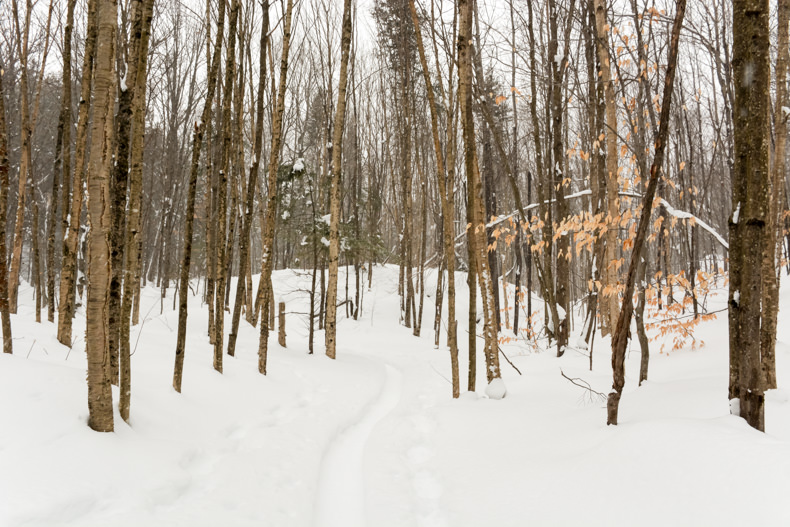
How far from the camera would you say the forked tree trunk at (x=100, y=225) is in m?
3.07

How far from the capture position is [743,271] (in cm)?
251

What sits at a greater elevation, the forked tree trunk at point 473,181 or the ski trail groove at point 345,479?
the forked tree trunk at point 473,181

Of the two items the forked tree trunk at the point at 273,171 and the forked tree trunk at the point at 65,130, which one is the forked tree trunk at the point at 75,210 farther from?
the forked tree trunk at the point at 273,171

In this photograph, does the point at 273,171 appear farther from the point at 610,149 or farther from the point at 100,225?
the point at 610,149

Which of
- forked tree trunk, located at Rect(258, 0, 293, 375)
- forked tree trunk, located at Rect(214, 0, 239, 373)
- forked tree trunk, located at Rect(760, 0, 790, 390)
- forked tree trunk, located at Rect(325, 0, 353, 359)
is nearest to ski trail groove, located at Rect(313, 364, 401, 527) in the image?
forked tree trunk, located at Rect(258, 0, 293, 375)

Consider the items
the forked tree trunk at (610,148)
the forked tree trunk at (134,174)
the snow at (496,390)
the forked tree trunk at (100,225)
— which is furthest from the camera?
the snow at (496,390)

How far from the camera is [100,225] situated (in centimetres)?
313

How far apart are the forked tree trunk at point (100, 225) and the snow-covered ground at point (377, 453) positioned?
22 cm

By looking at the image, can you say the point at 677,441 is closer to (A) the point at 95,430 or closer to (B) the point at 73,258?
(A) the point at 95,430

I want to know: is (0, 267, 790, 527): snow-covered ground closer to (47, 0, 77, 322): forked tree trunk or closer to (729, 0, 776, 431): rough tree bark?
(729, 0, 776, 431): rough tree bark

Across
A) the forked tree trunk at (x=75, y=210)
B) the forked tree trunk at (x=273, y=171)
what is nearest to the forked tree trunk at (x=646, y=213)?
the forked tree trunk at (x=273, y=171)

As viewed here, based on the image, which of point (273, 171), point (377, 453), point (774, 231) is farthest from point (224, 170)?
point (774, 231)

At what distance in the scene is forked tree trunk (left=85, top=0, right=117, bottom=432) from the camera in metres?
3.07

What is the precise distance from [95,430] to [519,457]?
3.23 meters
